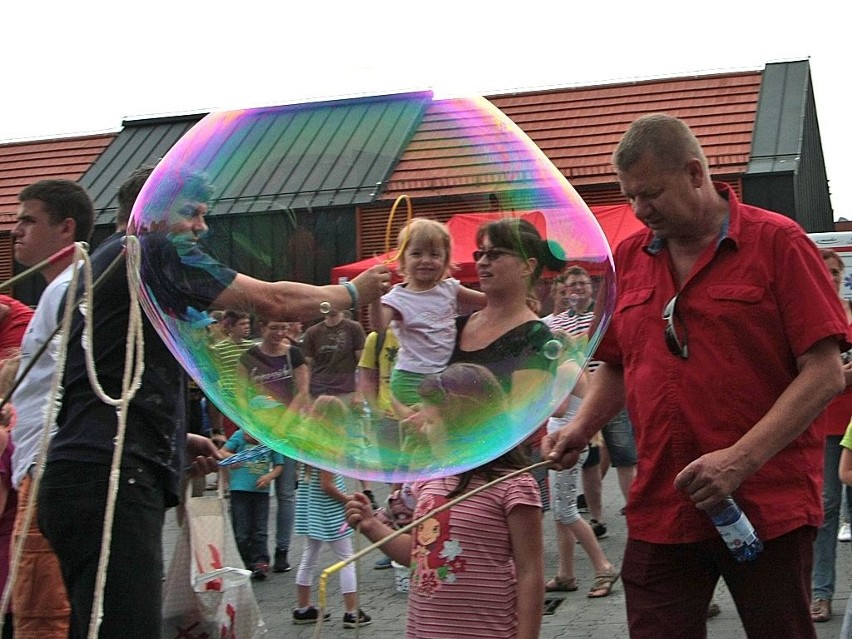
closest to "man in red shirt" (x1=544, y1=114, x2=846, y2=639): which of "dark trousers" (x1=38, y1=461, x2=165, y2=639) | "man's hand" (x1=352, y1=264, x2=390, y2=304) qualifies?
"man's hand" (x1=352, y1=264, x2=390, y2=304)

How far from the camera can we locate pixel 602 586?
644cm

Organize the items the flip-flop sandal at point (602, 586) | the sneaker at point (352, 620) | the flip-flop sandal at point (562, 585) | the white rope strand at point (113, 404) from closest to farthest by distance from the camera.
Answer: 1. the white rope strand at point (113, 404)
2. the sneaker at point (352, 620)
3. the flip-flop sandal at point (602, 586)
4. the flip-flop sandal at point (562, 585)

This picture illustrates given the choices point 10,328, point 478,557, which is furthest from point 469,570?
point 10,328

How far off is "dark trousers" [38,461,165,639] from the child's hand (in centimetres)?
59

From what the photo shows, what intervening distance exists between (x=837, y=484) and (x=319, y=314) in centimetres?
392

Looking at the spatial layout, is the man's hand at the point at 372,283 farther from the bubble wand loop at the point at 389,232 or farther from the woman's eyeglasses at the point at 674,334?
the woman's eyeglasses at the point at 674,334

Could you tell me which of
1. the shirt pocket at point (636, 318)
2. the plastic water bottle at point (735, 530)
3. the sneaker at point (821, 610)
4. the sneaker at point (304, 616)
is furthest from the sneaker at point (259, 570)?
the plastic water bottle at point (735, 530)

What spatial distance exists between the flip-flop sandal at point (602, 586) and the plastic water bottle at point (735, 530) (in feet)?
12.3

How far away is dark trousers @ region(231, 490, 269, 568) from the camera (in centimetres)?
771

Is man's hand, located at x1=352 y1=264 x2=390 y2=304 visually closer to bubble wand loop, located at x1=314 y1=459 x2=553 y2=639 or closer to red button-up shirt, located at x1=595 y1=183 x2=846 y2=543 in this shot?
bubble wand loop, located at x1=314 y1=459 x2=553 y2=639

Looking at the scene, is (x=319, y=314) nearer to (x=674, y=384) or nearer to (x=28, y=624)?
(x=674, y=384)

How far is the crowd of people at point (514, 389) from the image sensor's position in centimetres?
→ 288

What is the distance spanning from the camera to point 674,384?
2.93 metres

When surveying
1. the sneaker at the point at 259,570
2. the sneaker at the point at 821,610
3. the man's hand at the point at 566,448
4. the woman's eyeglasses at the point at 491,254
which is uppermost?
the woman's eyeglasses at the point at 491,254
